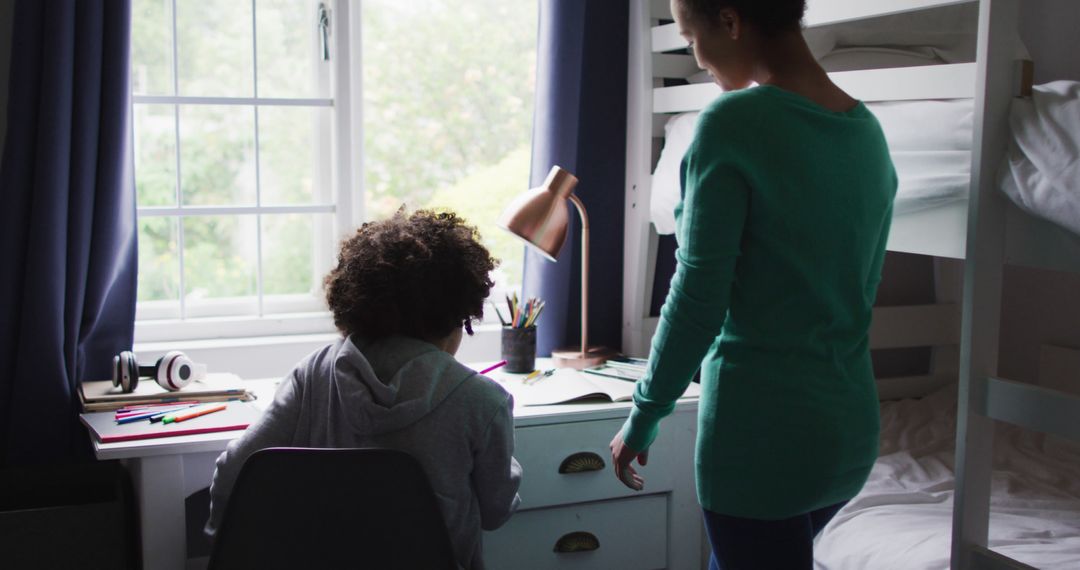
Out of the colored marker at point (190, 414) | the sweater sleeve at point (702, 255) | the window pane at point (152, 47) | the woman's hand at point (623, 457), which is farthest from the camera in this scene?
the window pane at point (152, 47)

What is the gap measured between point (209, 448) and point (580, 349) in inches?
40.4

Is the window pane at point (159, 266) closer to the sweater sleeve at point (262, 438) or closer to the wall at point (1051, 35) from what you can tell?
the sweater sleeve at point (262, 438)

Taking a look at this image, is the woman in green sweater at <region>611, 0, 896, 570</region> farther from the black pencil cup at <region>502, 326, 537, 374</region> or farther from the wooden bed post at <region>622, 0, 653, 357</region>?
the wooden bed post at <region>622, 0, 653, 357</region>

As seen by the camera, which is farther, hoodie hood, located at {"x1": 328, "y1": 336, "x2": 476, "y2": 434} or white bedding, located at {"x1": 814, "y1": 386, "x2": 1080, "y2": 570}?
white bedding, located at {"x1": 814, "y1": 386, "x2": 1080, "y2": 570}

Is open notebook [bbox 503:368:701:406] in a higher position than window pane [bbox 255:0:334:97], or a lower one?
lower

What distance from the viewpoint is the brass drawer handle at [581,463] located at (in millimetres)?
1884

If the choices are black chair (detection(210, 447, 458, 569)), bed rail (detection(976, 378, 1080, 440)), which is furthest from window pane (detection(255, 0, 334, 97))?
bed rail (detection(976, 378, 1080, 440))

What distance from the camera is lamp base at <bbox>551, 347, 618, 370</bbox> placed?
227 centimetres

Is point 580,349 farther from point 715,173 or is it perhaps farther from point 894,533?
point 715,173

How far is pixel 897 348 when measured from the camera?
105 inches

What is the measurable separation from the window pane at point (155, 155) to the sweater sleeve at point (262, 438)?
1.14m

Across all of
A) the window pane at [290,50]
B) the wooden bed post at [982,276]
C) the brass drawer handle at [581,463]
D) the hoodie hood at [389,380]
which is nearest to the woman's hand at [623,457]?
the hoodie hood at [389,380]

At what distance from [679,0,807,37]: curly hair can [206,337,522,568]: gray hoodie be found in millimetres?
580

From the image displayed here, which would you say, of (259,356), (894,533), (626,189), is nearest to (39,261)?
(259,356)
